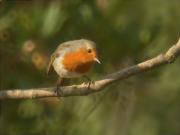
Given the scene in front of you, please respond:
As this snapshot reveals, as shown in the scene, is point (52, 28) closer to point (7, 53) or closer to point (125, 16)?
point (7, 53)

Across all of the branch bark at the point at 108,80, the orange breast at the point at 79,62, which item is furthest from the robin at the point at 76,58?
the branch bark at the point at 108,80

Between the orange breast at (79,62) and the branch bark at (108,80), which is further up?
the branch bark at (108,80)

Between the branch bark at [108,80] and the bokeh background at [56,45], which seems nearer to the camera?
the branch bark at [108,80]

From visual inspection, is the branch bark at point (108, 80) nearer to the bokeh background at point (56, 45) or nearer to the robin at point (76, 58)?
the robin at point (76, 58)

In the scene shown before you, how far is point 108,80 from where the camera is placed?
4.79 metres

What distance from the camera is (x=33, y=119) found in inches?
278

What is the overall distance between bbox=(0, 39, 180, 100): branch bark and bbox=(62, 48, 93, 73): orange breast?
0.41 metres

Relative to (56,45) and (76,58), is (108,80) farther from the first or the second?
(56,45)

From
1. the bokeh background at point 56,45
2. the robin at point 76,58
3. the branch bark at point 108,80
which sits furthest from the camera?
the bokeh background at point 56,45

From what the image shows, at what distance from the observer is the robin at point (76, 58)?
5.45 metres

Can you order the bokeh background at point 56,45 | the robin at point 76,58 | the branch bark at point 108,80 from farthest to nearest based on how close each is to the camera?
the bokeh background at point 56,45 < the robin at point 76,58 < the branch bark at point 108,80

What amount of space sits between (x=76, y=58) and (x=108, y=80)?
2.55 ft

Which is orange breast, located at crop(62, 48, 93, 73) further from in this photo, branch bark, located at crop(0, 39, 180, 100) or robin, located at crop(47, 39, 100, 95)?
branch bark, located at crop(0, 39, 180, 100)

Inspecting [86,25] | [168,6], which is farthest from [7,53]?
[168,6]
